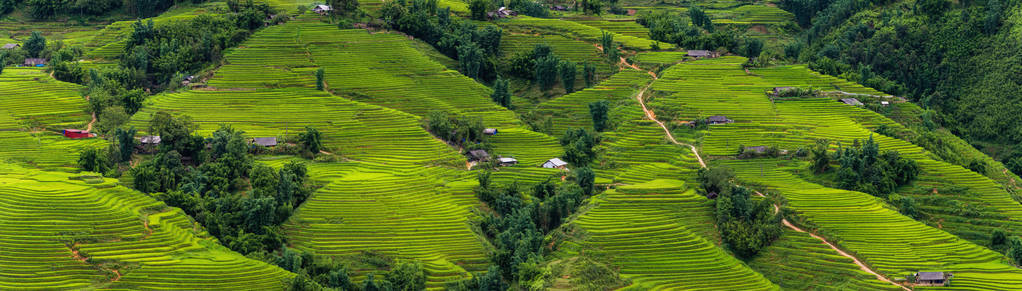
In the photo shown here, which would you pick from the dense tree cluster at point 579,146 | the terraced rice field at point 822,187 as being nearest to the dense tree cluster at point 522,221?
the dense tree cluster at point 579,146

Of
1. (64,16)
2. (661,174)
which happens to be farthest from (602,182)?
(64,16)

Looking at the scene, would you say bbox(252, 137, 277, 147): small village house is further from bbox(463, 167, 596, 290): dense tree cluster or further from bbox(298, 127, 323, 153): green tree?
bbox(463, 167, 596, 290): dense tree cluster

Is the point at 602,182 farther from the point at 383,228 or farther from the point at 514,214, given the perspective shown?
the point at 383,228

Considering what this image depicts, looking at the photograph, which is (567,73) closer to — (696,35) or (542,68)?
(542,68)

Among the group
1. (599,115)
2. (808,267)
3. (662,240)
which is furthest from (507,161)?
(808,267)

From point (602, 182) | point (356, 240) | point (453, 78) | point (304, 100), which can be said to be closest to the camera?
point (356, 240)

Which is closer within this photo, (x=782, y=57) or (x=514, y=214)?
(x=514, y=214)
